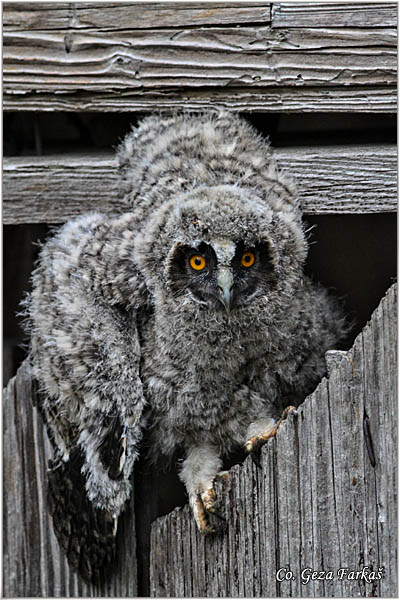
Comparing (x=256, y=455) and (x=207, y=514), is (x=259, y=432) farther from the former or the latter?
(x=207, y=514)

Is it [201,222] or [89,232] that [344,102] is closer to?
[201,222]

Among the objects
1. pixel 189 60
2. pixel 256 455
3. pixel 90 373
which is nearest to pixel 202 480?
pixel 256 455

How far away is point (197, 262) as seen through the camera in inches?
85.0

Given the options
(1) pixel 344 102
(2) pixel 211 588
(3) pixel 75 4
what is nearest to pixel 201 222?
(1) pixel 344 102

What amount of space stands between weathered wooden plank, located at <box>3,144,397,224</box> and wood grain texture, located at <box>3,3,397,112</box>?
0.16 metres

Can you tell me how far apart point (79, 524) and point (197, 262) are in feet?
3.09

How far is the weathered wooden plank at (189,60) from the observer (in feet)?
7.56

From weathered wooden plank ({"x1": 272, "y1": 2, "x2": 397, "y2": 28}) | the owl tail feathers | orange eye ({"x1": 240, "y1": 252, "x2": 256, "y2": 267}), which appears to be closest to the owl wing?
the owl tail feathers

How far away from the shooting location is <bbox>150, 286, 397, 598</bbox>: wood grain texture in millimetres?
2133

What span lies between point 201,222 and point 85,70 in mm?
717

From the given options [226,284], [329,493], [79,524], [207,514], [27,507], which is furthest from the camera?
[27,507]

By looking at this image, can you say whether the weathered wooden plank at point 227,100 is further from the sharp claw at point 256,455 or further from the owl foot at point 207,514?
the owl foot at point 207,514

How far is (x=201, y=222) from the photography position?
2.09 metres

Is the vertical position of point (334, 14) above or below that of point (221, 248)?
above
